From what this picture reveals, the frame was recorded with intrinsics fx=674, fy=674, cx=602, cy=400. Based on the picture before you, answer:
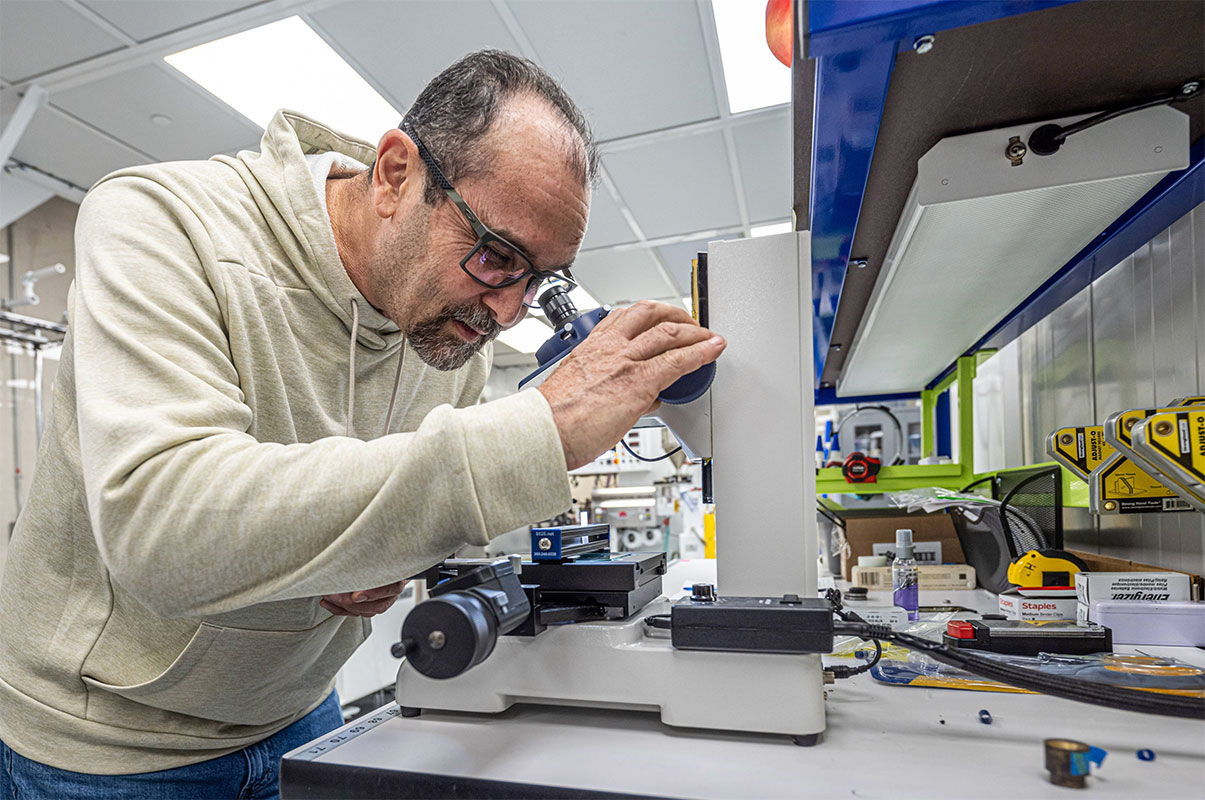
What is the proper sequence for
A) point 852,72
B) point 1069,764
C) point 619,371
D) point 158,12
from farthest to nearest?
1. point 158,12
2. point 852,72
3. point 619,371
4. point 1069,764

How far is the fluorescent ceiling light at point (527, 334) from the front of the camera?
5380mm

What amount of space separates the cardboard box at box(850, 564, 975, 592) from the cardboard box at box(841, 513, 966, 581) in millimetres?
157

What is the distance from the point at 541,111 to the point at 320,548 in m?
0.59

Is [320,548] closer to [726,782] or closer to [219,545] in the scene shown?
[219,545]

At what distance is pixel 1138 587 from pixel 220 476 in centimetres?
122

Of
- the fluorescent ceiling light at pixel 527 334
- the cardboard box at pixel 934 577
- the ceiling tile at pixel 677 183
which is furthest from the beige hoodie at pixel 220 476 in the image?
the fluorescent ceiling light at pixel 527 334

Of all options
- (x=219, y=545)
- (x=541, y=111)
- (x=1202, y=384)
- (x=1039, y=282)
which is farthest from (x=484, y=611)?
(x=1039, y=282)

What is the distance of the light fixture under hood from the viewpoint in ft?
2.76

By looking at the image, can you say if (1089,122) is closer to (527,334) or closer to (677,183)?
(677,183)

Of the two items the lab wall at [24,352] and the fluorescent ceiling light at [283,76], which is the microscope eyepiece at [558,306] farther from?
the lab wall at [24,352]

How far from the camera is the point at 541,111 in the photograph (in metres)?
0.84

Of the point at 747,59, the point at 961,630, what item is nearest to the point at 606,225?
the point at 747,59

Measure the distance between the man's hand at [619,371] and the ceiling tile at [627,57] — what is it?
5.22ft

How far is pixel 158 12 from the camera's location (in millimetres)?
2131
